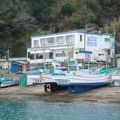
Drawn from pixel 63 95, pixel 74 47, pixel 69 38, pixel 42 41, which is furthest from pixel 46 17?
pixel 63 95

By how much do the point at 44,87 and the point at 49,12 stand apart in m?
57.2

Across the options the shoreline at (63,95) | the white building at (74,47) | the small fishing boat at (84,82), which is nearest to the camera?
the shoreline at (63,95)

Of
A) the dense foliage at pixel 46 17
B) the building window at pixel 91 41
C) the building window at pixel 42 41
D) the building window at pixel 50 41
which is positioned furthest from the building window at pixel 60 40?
the dense foliage at pixel 46 17

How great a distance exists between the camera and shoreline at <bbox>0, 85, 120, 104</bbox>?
52844 millimetres

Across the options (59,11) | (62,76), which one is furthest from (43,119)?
(59,11)

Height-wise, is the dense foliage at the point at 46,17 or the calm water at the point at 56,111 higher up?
the dense foliage at the point at 46,17

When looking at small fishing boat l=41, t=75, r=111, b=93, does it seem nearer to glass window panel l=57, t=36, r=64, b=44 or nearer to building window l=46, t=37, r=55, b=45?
glass window panel l=57, t=36, r=64, b=44

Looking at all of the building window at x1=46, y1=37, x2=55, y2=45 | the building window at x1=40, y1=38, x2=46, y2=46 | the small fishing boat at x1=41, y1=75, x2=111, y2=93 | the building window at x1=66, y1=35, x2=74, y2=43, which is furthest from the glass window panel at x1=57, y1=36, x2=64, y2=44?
the small fishing boat at x1=41, y1=75, x2=111, y2=93

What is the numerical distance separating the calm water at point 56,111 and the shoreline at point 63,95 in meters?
2.31

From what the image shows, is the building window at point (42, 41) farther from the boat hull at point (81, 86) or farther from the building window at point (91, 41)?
the boat hull at point (81, 86)

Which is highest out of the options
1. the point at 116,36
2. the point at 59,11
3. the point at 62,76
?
the point at 59,11

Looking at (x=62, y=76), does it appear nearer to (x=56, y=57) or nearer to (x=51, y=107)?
(x=51, y=107)

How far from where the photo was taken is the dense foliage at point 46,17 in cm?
10069

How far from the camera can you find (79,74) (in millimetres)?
57719
